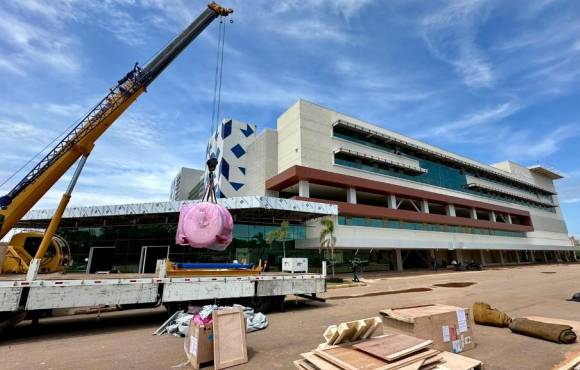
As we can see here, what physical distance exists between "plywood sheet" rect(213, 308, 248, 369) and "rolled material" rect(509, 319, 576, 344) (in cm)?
738

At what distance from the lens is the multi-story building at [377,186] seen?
32.1 meters

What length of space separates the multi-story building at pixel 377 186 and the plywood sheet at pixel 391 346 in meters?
23.7

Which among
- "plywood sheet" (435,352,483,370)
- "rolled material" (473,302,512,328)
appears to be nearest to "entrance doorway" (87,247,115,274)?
"rolled material" (473,302,512,328)

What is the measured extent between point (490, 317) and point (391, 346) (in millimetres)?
6362

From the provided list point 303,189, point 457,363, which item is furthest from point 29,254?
point 303,189

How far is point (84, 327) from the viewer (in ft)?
31.6

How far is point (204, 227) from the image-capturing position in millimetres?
9125

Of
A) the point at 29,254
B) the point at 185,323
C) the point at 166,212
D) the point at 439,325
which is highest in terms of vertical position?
the point at 166,212

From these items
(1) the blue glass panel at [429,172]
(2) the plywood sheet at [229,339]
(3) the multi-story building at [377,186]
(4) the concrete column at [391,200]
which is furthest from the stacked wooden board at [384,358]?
(4) the concrete column at [391,200]

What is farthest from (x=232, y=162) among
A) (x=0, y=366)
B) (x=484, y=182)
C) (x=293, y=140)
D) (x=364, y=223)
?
(x=484, y=182)

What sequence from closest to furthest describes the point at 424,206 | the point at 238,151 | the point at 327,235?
the point at 327,235 < the point at 238,151 < the point at 424,206

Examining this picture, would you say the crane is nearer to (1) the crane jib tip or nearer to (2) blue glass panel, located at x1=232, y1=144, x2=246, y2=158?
(1) the crane jib tip

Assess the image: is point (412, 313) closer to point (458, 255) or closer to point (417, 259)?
point (417, 259)

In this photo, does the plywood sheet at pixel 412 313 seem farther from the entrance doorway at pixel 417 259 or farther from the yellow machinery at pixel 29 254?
the entrance doorway at pixel 417 259
